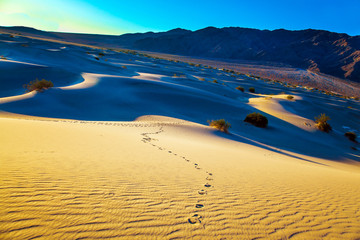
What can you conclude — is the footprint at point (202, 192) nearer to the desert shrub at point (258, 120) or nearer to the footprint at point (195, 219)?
the footprint at point (195, 219)

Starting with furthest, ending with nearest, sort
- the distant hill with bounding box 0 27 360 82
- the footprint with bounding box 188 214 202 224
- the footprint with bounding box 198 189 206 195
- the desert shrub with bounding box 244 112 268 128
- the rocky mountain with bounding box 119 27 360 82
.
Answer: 1. the distant hill with bounding box 0 27 360 82
2. the rocky mountain with bounding box 119 27 360 82
3. the desert shrub with bounding box 244 112 268 128
4. the footprint with bounding box 198 189 206 195
5. the footprint with bounding box 188 214 202 224

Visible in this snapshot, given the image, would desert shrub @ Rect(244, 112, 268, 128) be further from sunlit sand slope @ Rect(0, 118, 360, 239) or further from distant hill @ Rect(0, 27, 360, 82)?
distant hill @ Rect(0, 27, 360, 82)

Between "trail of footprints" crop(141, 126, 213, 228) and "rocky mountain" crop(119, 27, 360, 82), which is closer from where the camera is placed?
"trail of footprints" crop(141, 126, 213, 228)

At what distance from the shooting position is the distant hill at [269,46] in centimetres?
7519

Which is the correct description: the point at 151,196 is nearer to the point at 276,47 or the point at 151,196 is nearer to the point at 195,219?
the point at 195,219

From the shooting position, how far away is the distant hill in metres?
75.2

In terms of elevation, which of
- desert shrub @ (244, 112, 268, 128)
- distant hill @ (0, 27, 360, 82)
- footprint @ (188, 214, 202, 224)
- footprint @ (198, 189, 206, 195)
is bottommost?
desert shrub @ (244, 112, 268, 128)

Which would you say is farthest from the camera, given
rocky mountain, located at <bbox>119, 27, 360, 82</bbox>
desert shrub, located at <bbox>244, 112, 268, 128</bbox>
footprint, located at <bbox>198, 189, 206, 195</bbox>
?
rocky mountain, located at <bbox>119, 27, 360, 82</bbox>

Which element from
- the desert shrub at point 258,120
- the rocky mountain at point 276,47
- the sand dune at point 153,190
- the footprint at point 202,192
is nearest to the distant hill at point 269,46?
the rocky mountain at point 276,47

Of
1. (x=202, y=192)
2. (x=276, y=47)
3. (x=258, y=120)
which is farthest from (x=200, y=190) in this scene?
(x=276, y=47)

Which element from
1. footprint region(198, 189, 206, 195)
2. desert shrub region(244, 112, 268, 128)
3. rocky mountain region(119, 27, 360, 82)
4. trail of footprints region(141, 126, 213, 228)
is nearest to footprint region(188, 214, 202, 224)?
trail of footprints region(141, 126, 213, 228)

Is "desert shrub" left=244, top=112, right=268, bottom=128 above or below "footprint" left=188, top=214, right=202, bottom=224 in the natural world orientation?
below

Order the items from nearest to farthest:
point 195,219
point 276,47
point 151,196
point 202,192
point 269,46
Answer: point 195,219 → point 151,196 → point 202,192 → point 276,47 → point 269,46

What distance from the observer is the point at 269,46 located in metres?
Result: 103
